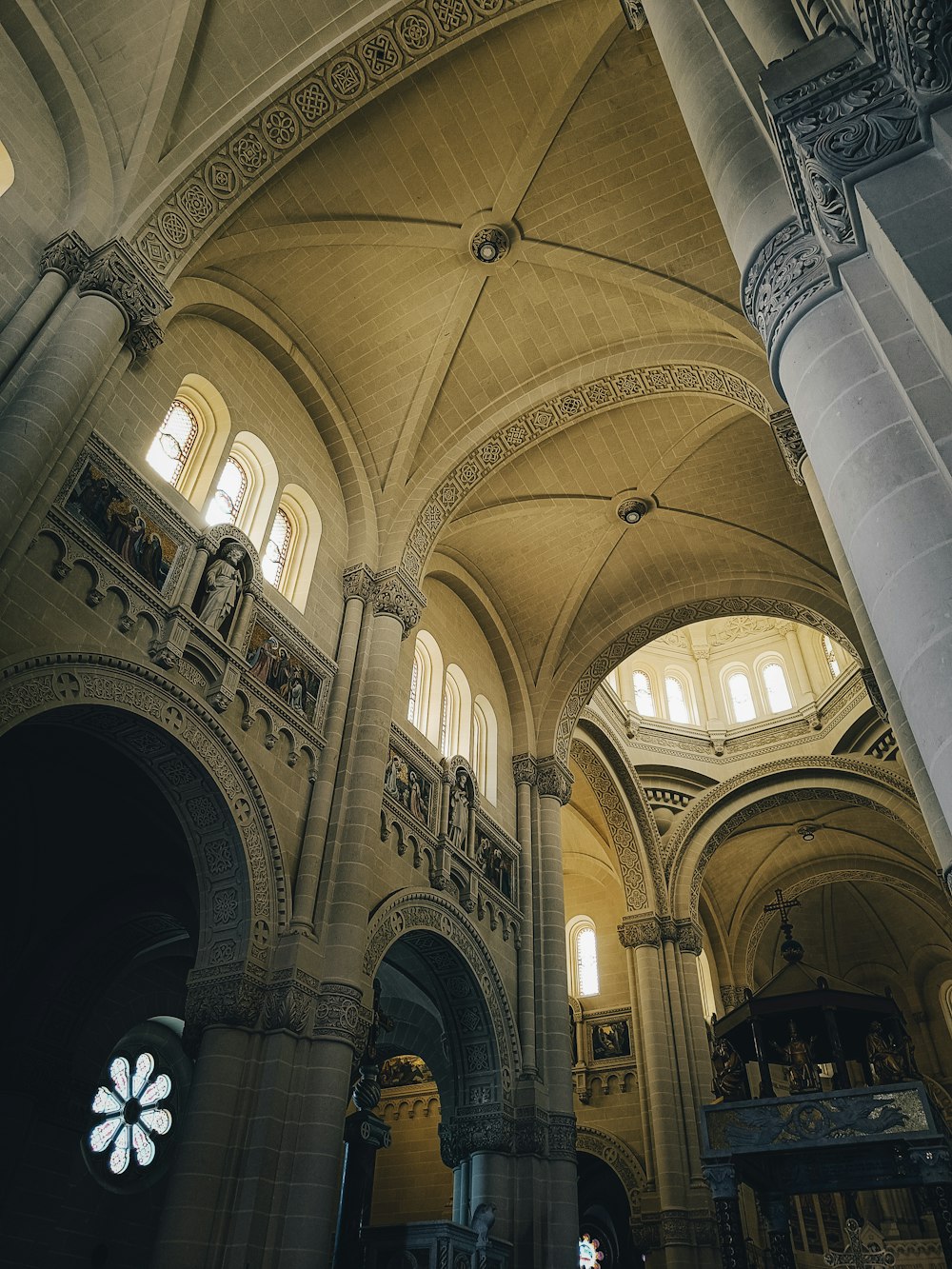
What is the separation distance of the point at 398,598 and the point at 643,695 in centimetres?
1377

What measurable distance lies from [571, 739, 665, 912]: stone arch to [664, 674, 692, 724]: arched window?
14.1 ft

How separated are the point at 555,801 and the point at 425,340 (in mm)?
7630

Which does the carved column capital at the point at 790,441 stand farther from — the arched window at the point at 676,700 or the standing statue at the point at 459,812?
the arched window at the point at 676,700

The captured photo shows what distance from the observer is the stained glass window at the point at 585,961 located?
2144 centimetres

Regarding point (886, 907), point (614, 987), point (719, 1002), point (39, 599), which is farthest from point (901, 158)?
point (886, 907)

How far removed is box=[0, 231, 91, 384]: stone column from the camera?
27.7 ft

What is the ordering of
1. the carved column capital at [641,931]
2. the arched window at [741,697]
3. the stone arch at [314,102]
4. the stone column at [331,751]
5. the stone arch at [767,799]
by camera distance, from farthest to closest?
the arched window at [741,697], the stone arch at [767,799], the carved column capital at [641,931], the stone arch at [314,102], the stone column at [331,751]

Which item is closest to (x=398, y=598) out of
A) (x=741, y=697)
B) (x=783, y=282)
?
(x=783, y=282)

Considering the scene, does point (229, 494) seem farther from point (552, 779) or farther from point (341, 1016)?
point (552, 779)

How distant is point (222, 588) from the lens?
397 inches

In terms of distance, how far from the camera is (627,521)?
16.6 meters

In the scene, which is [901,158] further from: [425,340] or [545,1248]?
[545,1248]

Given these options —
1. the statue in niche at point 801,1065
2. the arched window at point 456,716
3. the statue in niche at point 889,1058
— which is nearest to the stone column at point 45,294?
the arched window at point 456,716

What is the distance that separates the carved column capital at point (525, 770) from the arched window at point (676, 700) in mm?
9682
